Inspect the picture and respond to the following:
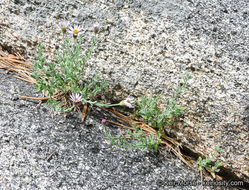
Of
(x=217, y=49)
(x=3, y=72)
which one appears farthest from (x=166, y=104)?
(x=3, y=72)

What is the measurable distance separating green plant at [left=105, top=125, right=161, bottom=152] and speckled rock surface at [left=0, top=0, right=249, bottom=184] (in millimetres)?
220

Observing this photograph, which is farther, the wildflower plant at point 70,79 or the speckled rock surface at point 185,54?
the wildflower plant at point 70,79

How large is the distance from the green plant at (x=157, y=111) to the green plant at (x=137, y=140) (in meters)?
0.11

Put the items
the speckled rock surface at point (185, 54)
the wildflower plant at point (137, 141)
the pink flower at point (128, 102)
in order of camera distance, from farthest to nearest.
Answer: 1. the pink flower at point (128, 102)
2. the wildflower plant at point (137, 141)
3. the speckled rock surface at point (185, 54)

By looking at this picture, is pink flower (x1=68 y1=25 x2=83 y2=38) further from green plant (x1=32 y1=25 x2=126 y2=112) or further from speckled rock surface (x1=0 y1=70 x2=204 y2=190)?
speckled rock surface (x1=0 y1=70 x2=204 y2=190)

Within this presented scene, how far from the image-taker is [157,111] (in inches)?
78.5

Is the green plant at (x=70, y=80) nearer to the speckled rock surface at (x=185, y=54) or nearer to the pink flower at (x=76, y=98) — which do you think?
the pink flower at (x=76, y=98)

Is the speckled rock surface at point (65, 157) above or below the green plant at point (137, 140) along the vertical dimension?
below

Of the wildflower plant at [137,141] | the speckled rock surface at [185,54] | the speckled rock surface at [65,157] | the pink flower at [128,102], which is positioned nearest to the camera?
the speckled rock surface at [65,157]

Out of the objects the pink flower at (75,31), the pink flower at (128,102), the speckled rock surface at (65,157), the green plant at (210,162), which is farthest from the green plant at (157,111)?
the pink flower at (75,31)

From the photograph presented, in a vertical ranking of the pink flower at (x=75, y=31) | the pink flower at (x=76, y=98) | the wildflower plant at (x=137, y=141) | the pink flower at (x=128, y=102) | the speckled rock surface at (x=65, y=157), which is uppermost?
the pink flower at (x=75, y=31)

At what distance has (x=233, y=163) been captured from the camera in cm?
188

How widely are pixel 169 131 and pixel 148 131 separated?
0.54 ft

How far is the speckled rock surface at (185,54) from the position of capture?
1.76m
